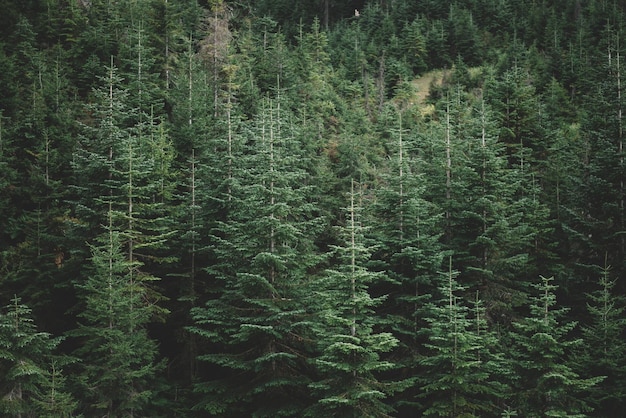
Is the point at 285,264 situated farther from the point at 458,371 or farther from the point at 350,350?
the point at 458,371

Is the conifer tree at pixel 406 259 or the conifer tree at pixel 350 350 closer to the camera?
the conifer tree at pixel 350 350

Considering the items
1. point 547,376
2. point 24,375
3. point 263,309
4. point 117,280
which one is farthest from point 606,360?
point 24,375

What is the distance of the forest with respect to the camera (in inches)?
773

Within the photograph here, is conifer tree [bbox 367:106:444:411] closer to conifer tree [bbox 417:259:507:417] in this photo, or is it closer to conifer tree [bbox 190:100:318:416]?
conifer tree [bbox 417:259:507:417]

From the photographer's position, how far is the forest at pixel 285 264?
19641 millimetres

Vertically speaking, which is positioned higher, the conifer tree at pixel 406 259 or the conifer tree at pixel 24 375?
the conifer tree at pixel 406 259

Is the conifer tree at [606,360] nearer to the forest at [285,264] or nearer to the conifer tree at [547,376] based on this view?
the forest at [285,264]

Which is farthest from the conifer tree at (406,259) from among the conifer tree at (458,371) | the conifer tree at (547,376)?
the conifer tree at (547,376)

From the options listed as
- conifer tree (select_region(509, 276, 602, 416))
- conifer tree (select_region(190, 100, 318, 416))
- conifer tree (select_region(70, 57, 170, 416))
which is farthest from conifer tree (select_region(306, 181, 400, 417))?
conifer tree (select_region(70, 57, 170, 416))

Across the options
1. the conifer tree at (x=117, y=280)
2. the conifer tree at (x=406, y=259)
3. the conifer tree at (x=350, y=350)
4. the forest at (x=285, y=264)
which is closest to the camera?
the conifer tree at (x=350, y=350)

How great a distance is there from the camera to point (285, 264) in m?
22.4

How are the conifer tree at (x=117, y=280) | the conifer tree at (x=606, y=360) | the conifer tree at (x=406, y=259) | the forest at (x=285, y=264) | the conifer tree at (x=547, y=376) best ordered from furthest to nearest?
the conifer tree at (x=406, y=259) → the conifer tree at (x=117, y=280) → the conifer tree at (x=606, y=360) → the forest at (x=285, y=264) → the conifer tree at (x=547, y=376)

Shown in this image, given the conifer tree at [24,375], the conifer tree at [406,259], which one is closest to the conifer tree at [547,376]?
the conifer tree at [406,259]

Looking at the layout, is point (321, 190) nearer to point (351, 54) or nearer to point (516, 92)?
point (516, 92)
